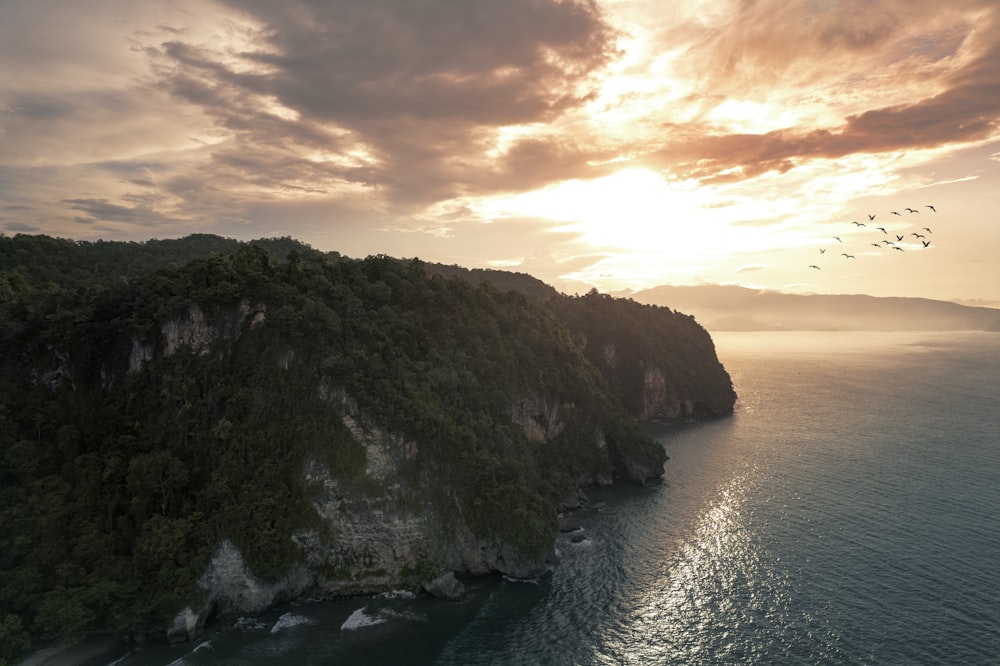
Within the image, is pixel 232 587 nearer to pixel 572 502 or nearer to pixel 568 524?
pixel 568 524

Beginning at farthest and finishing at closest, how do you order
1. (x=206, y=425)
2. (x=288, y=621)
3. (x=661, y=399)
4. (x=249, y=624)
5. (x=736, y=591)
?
(x=661, y=399), (x=206, y=425), (x=736, y=591), (x=288, y=621), (x=249, y=624)

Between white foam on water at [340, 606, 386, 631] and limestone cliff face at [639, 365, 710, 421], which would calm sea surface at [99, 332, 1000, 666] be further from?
limestone cliff face at [639, 365, 710, 421]

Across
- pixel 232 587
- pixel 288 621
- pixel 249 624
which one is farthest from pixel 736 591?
pixel 232 587

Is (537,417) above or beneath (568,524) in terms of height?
above

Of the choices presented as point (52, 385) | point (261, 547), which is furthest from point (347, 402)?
point (52, 385)

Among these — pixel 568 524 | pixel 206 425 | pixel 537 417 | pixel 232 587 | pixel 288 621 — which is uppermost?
pixel 206 425

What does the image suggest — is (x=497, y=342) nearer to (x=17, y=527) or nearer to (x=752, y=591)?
(x=752, y=591)

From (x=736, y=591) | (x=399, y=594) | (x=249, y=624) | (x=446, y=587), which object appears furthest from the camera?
(x=399, y=594)
